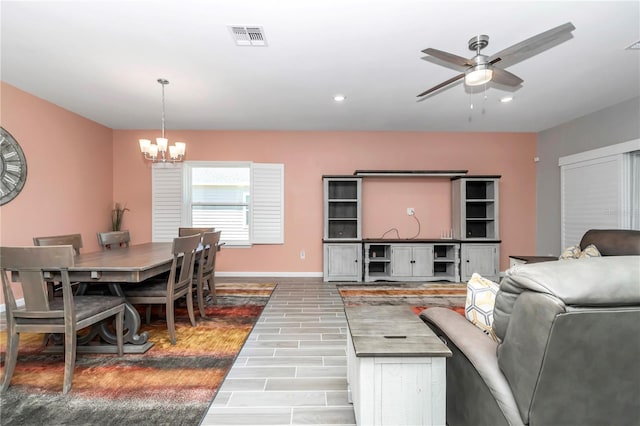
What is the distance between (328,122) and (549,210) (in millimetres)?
4139

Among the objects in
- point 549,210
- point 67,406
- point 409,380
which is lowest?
point 67,406

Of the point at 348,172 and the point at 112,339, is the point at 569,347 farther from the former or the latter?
the point at 348,172

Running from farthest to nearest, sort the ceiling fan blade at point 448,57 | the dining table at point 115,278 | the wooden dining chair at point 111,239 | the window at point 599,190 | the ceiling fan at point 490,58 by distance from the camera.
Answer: the window at point 599,190 < the wooden dining chair at point 111,239 < the dining table at point 115,278 < the ceiling fan blade at point 448,57 < the ceiling fan at point 490,58

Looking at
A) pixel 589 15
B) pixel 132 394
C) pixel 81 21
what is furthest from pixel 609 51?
pixel 132 394

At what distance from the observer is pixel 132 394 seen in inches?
76.8

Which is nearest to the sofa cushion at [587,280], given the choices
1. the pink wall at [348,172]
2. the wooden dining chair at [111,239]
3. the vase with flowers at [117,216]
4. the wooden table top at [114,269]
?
the wooden table top at [114,269]

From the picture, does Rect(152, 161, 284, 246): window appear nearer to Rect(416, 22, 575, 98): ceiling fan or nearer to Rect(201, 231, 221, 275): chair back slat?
Rect(201, 231, 221, 275): chair back slat

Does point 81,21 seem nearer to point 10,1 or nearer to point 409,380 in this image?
point 10,1

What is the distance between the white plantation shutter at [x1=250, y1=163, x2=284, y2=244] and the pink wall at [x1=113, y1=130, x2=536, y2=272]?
13 cm

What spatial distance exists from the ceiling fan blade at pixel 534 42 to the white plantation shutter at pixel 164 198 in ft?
16.7

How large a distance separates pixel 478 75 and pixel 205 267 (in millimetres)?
3350

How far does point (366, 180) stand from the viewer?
5574 mm

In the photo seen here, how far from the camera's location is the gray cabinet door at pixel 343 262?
507cm

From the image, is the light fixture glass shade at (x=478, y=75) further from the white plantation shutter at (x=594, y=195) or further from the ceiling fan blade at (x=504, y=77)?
the white plantation shutter at (x=594, y=195)
